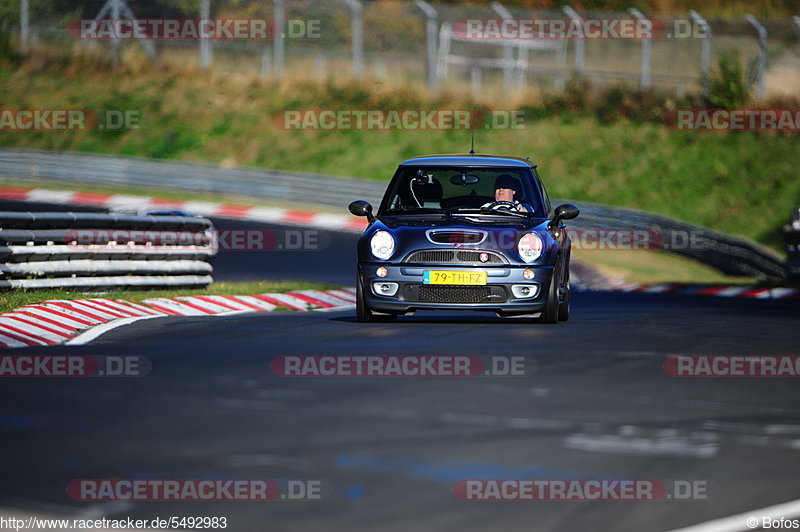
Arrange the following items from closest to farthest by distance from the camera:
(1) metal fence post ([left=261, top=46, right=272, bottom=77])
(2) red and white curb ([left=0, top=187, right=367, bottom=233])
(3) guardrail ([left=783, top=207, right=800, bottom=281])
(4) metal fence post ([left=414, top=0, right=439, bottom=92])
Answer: (3) guardrail ([left=783, top=207, right=800, bottom=281]) → (2) red and white curb ([left=0, top=187, right=367, bottom=233]) → (4) metal fence post ([left=414, top=0, right=439, bottom=92]) → (1) metal fence post ([left=261, top=46, right=272, bottom=77])

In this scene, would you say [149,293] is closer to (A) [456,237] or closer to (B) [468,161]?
(B) [468,161]

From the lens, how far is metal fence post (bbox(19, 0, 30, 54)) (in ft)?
140

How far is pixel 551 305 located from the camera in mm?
12289

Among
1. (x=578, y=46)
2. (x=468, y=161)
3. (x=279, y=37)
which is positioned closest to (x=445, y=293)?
(x=468, y=161)

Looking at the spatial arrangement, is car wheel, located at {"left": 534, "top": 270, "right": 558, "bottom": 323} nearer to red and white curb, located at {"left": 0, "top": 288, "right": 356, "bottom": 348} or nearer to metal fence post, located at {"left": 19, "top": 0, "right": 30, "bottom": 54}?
red and white curb, located at {"left": 0, "top": 288, "right": 356, "bottom": 348}

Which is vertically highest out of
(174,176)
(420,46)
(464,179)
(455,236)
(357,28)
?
(357,28)

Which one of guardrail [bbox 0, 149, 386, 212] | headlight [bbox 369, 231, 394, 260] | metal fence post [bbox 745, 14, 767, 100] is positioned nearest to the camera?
headlight [bbox 369, 231, 394, 260]

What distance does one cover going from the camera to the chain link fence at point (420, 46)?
3691 centimetres

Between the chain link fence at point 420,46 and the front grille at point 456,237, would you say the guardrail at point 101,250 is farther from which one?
the chain link fence at point 420,46

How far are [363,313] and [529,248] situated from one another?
1.53 meters

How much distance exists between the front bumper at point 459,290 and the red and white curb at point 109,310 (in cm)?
224

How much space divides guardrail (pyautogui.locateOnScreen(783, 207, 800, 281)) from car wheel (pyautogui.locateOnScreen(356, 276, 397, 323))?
12052 mm

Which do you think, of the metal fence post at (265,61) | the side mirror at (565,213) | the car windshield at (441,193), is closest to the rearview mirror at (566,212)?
the side mirror at (565,213)

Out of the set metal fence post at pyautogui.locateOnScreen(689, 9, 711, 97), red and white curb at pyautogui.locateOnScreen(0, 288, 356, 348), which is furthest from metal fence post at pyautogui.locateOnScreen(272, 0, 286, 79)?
red and white curb at pyautogui.locateOnScreen(0, 288, 356, 348)
